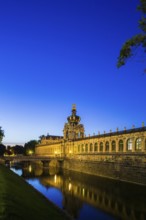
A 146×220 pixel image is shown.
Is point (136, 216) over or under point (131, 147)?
under

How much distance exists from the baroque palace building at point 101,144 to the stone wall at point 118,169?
1691 millimetres

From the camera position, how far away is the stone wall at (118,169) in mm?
59094

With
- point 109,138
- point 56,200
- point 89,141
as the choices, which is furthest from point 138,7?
point 89,141

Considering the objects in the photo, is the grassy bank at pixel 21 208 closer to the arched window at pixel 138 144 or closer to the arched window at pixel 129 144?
the arched window at pixel 138 144

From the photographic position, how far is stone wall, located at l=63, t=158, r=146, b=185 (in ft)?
194

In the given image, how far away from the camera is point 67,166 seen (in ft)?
367

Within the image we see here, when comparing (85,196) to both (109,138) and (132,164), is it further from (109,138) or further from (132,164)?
(109,138)

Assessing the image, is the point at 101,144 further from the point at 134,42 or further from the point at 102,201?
the point at 134,42

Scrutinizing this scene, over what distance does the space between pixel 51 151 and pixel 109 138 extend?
81.5 meters

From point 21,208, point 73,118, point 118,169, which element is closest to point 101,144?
point 118,169

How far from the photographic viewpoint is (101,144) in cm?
8600

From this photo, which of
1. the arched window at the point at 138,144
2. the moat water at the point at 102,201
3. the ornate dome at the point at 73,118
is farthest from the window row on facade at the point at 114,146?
the ornate dome at the point at 73,118

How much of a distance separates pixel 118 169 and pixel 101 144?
18.3 meters

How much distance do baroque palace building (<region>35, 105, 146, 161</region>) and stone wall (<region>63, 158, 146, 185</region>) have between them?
5.55 feet
